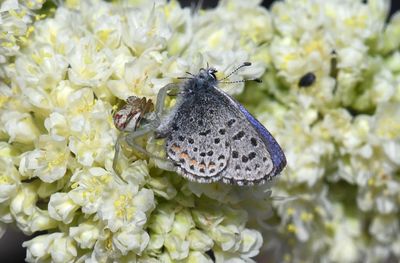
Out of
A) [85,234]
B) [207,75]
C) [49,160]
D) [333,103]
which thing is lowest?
[333,103]

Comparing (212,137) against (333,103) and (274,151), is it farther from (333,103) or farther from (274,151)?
(333,103)

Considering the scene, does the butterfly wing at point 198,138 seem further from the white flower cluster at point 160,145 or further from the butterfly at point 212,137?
the white flower cluster at point 160,145

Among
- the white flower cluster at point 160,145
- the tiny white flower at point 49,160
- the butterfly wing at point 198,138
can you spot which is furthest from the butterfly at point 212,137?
the tiny white flower at point 49,160

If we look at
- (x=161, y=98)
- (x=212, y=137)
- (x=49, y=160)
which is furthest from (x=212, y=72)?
(x=49, y=160)

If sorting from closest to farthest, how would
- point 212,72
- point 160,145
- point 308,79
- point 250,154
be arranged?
point 250,154, point 160,145, point 212,72, point 308,79

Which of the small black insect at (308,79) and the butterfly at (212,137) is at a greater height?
the butterfly at (212,137)

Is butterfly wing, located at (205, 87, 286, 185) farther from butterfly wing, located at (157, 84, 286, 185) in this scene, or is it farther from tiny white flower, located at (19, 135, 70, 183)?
tiny white flower, located at (19, 135, 70, 183)
